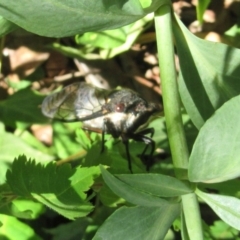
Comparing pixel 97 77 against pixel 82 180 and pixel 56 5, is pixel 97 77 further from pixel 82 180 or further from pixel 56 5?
pixel 56 5

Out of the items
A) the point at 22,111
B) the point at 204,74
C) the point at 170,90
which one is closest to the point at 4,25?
the point at 170,90

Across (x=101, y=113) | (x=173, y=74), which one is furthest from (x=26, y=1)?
(x=101, y=113)

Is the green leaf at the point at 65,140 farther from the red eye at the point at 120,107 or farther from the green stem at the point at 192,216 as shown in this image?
the green stem at the point at 192,216

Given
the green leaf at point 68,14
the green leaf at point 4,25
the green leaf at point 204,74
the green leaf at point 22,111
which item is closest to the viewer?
the green leaf at point 68,14

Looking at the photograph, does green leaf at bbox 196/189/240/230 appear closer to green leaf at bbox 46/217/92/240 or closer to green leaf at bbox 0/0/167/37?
green leaf at bbox 0/0/167/37

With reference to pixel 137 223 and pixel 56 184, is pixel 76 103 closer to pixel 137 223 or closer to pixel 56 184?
pixel 56 184

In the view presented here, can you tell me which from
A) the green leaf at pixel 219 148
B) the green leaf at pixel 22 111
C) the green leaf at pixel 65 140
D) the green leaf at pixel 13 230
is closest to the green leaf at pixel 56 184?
the green leaf at pixel 13 230
